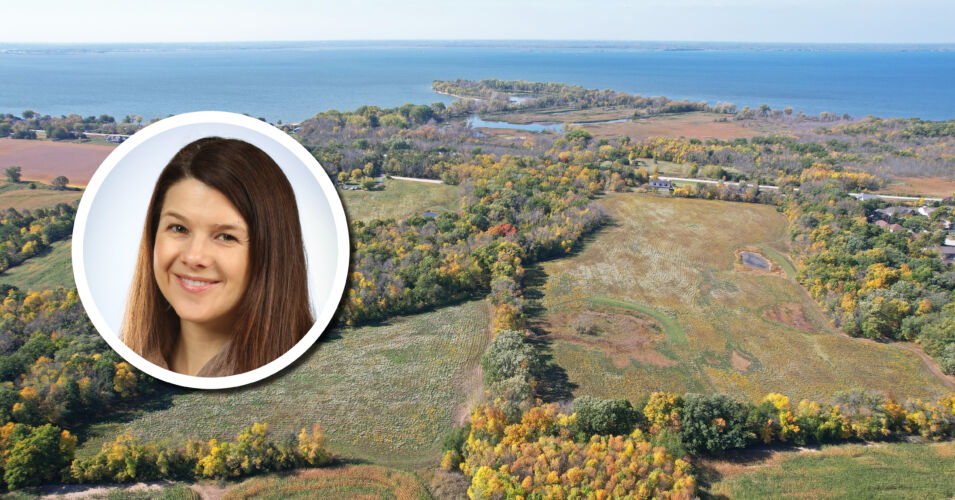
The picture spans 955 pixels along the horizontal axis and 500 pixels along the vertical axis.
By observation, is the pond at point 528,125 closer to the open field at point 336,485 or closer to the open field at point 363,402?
the open field at point 363,402

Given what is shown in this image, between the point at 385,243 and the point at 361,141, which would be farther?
the point at 361,141

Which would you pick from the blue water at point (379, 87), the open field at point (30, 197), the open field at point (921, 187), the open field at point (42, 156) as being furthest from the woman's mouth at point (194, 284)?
the blue water at point (379, 87)

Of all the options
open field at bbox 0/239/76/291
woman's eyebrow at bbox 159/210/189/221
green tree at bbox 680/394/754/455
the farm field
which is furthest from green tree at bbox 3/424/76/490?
green tree at bbox 680/394/754/455

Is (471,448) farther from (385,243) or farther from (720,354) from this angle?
(385,243)

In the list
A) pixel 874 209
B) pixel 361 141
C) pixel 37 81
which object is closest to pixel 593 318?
pixel 874 209

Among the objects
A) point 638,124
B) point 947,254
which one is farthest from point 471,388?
point 638,124

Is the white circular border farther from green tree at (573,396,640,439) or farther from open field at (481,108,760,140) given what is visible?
open field at (481,108,760,140)
